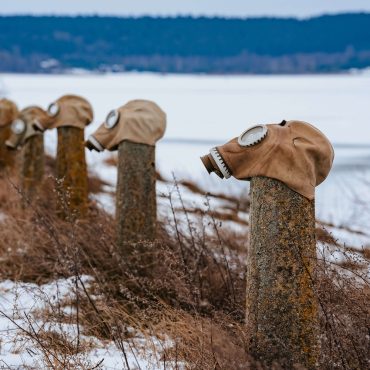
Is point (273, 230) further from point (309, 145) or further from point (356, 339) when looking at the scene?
point (356, 339)

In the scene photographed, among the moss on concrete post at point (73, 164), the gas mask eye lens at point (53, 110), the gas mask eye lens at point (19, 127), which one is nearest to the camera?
the moss on concrete post at point (73, 164)

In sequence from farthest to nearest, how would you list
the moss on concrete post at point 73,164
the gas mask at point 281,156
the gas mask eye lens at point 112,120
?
the moss on concrete post at point 73,164 < the gas mask eye lens at point 112,120 < the gas mask at point 281,156

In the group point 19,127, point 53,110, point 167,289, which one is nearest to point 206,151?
point 19,127

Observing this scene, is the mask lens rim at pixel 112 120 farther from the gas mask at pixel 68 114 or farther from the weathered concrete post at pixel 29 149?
the weathered concrete post at pixel 29 149

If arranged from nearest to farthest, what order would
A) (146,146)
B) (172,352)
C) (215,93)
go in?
(172,352), (146,146), (215,93)

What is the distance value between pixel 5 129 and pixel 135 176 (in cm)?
492

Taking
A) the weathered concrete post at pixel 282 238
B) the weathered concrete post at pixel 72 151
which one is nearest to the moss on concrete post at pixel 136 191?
the weathered concrete post at pixel 72 151

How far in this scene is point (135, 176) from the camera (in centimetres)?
509

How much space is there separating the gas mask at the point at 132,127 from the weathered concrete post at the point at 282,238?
78.8 inches

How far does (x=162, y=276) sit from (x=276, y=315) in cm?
179

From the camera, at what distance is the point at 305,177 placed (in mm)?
3082

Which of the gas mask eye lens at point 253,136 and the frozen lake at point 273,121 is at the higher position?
the gas mask eye lens at point 253,136

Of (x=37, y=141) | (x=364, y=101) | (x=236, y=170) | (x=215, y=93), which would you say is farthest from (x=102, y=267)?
(x=215, y=93)

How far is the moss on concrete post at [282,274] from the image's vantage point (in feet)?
10.0
